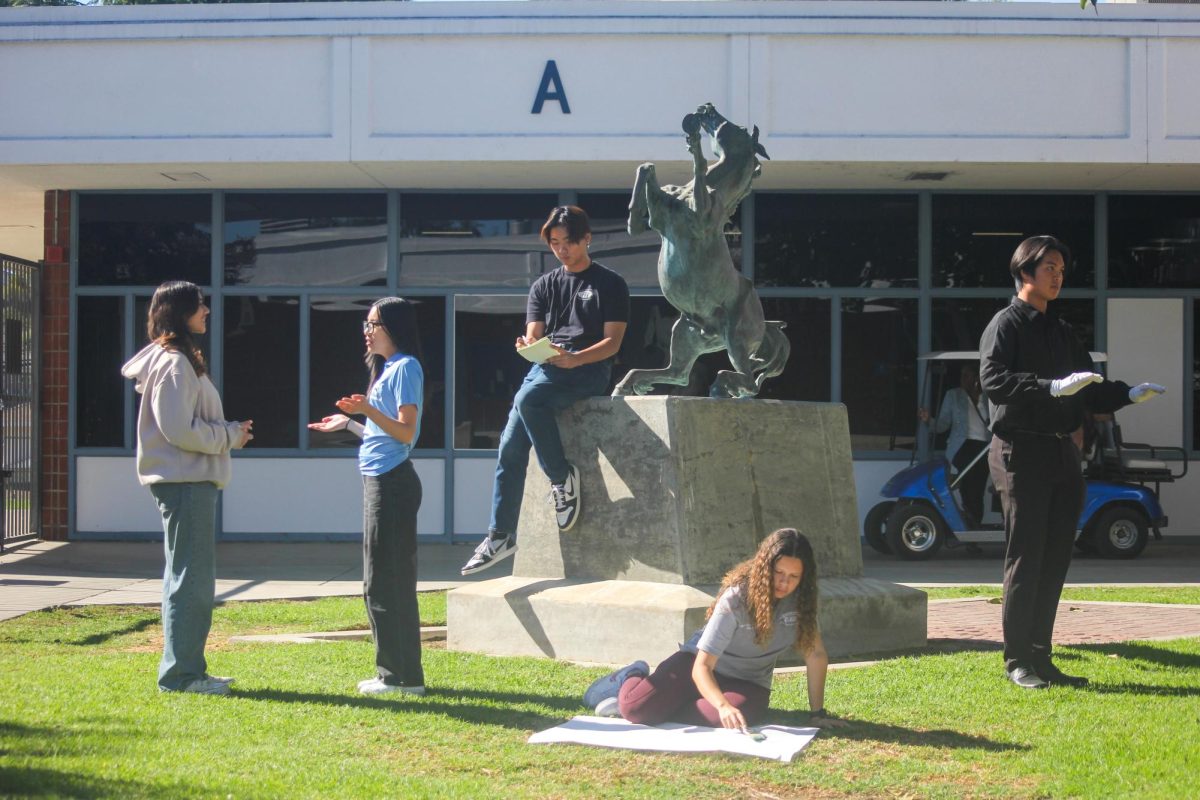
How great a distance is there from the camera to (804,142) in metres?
13.9

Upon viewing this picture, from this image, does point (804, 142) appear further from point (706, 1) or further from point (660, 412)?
point (660, 412)

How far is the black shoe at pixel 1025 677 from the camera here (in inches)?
253

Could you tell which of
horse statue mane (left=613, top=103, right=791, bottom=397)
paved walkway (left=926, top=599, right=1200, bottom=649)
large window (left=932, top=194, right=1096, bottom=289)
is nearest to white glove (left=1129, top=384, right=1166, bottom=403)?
paved walkway (left=926, top=599, right=1200, bottom=649)

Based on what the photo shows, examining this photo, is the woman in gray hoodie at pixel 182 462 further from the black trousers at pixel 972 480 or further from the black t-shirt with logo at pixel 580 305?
the black trousers at pixel 972 480

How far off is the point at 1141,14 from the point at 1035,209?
2388 millimetres

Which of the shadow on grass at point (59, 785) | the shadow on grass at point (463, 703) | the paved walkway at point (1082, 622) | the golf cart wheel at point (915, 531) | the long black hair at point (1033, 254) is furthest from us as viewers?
the golf cart wheel at point (915, 531)

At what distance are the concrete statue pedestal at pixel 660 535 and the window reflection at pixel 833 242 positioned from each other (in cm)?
746

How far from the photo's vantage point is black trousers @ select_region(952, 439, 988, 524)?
13500mm

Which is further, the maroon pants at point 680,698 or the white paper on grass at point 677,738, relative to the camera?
the maroon pants at point 680,698

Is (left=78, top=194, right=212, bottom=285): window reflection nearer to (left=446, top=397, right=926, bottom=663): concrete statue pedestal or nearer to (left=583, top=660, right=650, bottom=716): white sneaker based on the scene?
(left=446, top=397, right=926, bottom=663): concrete statue pedestal

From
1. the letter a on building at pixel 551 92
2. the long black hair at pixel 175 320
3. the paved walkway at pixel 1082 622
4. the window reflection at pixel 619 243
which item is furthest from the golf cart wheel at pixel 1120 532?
the long black hair at pixel 175 320

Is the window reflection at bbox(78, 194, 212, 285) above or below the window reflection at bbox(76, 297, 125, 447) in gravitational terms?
above

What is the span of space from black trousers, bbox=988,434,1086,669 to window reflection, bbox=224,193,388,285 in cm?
993

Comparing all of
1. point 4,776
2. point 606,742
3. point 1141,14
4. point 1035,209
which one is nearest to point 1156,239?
point 1035,209
